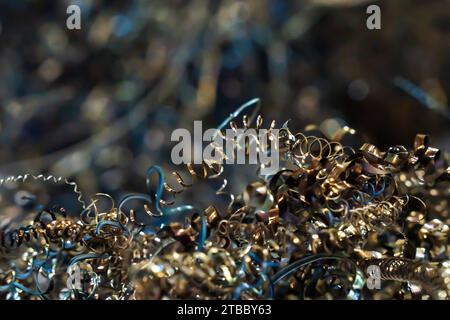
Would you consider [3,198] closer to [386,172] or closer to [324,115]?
[324,115]

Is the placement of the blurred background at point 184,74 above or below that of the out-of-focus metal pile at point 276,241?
above

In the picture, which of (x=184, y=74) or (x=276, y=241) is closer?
(x=276, y=241)

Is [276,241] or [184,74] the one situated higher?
[184,74]

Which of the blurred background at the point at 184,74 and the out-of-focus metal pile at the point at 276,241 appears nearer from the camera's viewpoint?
the out-of-focus metal pile at the point at 276,241
